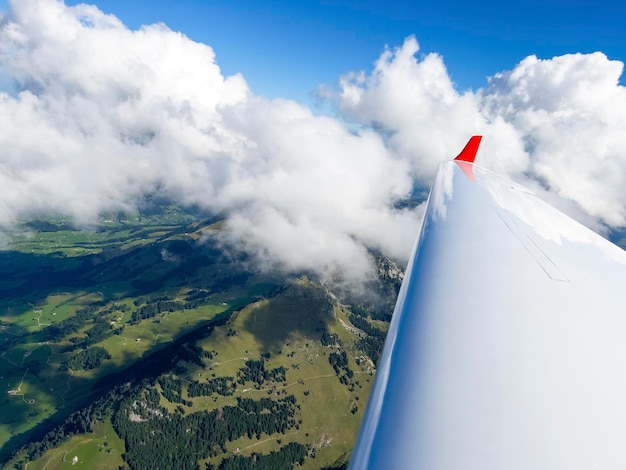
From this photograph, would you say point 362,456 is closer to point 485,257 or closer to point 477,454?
point 477,454

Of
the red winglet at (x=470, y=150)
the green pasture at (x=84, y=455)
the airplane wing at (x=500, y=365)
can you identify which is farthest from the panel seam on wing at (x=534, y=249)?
the green pasture at (x=84, y=455)

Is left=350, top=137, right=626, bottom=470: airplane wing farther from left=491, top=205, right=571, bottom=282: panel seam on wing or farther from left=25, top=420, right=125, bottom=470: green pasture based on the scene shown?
left=25, top=420, right=125, bottom=470: green pasture

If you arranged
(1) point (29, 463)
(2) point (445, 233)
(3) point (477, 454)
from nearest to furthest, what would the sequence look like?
(3) point (477, 454)
(2) point (445, 233)
(1) point (29, 463)

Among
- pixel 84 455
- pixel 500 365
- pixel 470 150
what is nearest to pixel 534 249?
pixel 500 365

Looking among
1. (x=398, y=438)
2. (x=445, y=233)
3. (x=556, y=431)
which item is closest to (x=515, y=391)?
(x=556, y=431)

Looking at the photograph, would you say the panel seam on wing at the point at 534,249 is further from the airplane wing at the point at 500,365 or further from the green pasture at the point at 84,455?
the green pasture at the point at 84,455

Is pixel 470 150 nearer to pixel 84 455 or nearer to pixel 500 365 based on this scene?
pixel 500 365

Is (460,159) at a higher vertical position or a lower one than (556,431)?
higher
